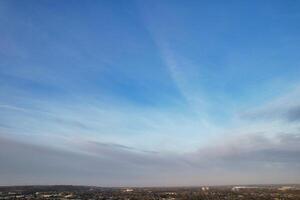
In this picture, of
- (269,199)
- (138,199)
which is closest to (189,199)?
(138,199)

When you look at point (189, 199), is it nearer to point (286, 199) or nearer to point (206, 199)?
point (206, 199)

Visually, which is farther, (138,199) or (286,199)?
(138,199)

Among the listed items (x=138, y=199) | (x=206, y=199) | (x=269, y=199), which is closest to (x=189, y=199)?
(x=206, y=199)

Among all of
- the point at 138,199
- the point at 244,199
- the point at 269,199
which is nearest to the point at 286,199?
the point at 269,199

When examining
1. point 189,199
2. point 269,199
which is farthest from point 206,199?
point 269,199

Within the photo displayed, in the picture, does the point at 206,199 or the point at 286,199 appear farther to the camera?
the point at 206,199

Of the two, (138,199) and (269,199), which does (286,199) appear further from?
(138,199)

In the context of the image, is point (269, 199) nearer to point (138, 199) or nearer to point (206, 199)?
point (206, 199)

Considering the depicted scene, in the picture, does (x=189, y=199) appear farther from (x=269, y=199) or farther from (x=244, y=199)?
(x=269, y=199)
